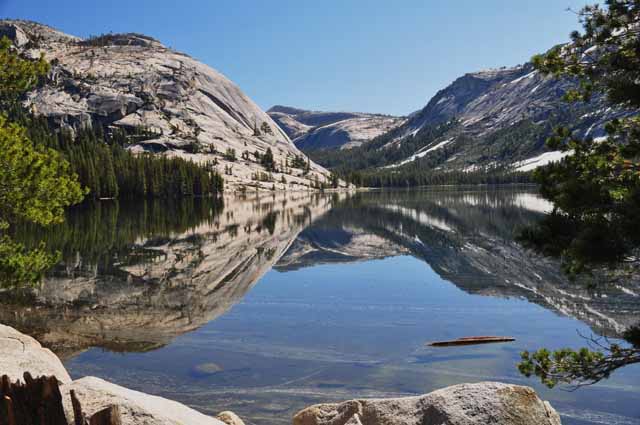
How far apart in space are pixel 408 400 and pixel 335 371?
836 cm

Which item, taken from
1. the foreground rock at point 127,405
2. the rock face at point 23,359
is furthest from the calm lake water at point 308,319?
the foreground rock at point 127,405

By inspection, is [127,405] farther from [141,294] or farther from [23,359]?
[141,294]

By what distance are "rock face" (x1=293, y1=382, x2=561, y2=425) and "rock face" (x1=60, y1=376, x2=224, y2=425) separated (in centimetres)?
294

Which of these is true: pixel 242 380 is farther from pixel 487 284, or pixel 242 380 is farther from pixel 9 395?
pixel 487 284

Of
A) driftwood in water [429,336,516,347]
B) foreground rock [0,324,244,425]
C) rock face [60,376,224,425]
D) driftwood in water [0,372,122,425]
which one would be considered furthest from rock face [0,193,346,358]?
driftwood in water [0,372,122,425]

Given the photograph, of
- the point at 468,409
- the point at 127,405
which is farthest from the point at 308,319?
the point at 127,405

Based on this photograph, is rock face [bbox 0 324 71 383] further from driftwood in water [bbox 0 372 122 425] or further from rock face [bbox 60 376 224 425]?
driftwood in water [bbox 0 372 122 425]

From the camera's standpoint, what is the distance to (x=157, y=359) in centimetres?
1825

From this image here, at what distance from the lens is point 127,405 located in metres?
7.62

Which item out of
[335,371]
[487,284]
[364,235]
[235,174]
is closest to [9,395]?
[335,371]

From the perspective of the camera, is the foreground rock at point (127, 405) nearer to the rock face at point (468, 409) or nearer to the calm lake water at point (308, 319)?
the rock face at point (468, 409)

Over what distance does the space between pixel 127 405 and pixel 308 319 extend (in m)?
17.2

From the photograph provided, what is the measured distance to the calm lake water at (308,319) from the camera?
612 inches

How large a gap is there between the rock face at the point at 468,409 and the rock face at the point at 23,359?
6749 mm
